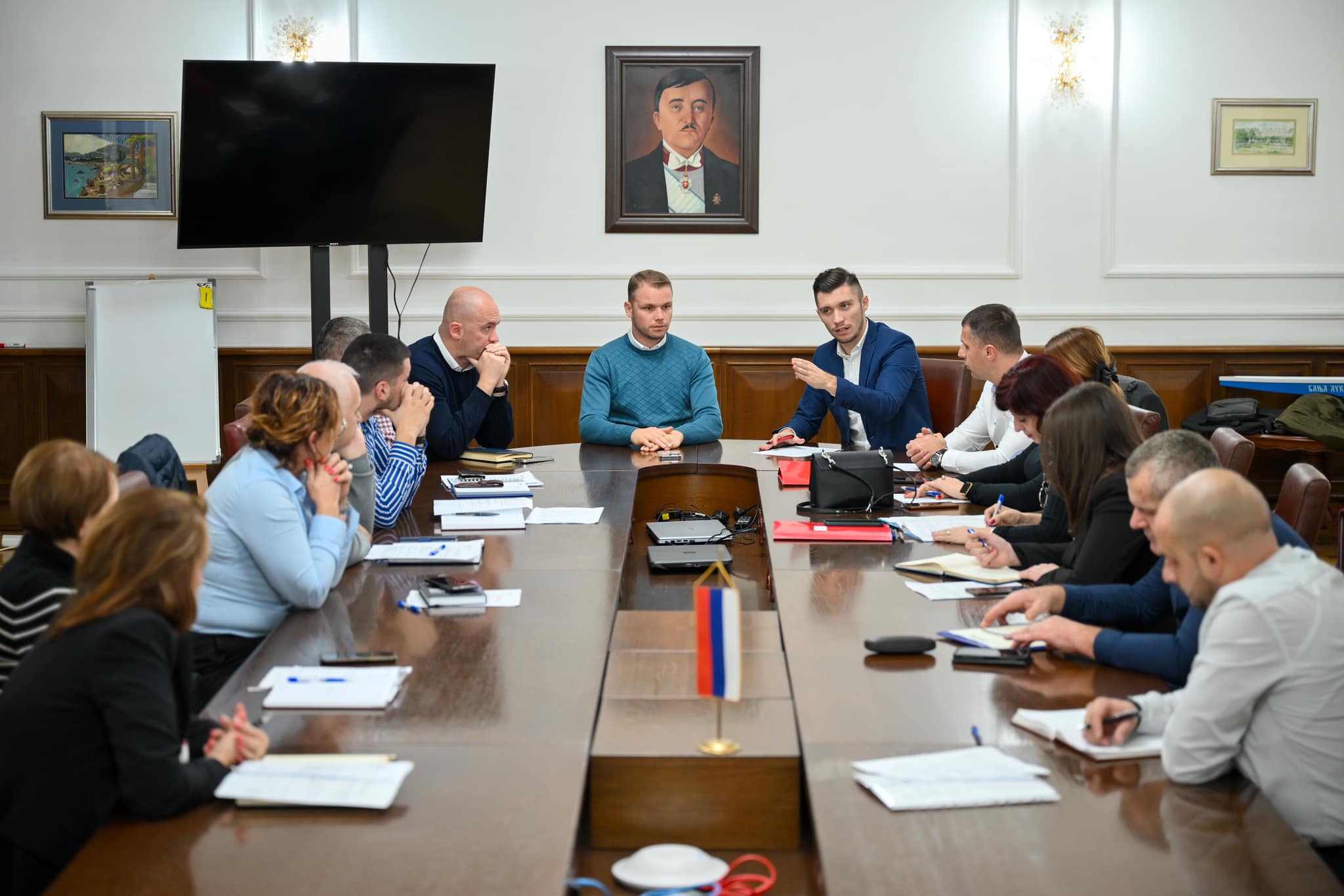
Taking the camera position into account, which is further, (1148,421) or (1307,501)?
(1148,421)

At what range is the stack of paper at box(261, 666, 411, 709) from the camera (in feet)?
6.52

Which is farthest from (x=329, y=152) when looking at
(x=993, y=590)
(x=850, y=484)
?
(x=993, y=590)

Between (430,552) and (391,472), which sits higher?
(391,472)

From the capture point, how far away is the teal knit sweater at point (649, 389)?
509 cm

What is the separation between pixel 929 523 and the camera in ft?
11.2

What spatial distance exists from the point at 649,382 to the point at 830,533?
1.92m

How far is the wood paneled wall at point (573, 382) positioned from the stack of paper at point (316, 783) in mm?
4769

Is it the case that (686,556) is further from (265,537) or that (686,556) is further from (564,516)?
(265,537)

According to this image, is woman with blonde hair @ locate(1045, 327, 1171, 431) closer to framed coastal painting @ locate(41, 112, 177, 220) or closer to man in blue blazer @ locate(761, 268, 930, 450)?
man in blue blazer @ locate(761, 268, 930, 450)

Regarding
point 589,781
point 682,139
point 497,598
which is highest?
point 682,139

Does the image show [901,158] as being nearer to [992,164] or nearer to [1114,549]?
[992,164]

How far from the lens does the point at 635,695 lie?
2.11 metres

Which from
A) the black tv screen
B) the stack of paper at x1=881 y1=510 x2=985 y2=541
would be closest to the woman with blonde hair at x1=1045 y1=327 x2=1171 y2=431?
the stack of paper at x1=881 y1=510 x2=985 y2=541

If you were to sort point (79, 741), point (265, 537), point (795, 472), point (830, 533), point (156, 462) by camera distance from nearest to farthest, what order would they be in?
point (79, 741) → point (265, 537) → point (156, 462) → point (830, 533) → point (795, 472)
